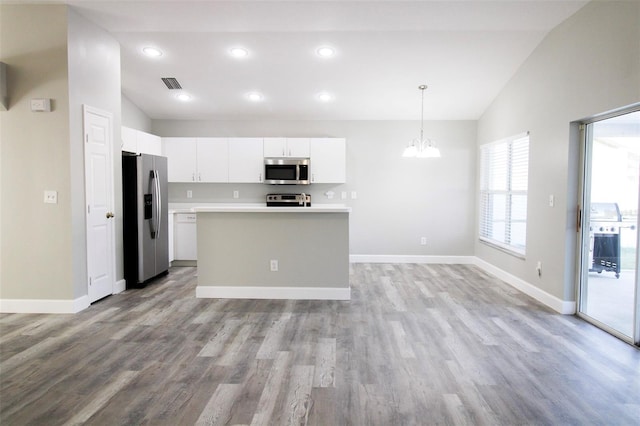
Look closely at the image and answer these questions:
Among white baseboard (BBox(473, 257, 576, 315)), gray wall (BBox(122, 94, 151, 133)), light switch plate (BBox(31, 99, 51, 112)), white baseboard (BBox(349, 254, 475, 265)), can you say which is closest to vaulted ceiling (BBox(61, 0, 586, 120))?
gray wall (BBox(122, 94, 151, 133))

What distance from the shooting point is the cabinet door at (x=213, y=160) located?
621 centimetres

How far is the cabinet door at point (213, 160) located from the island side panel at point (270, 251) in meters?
2.10

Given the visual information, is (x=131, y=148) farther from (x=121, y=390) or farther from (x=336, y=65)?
(x=121, y=390)

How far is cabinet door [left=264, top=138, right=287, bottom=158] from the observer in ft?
20.2

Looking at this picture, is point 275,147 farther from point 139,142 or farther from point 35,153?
point 35,153

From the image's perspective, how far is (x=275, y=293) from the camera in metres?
4.25

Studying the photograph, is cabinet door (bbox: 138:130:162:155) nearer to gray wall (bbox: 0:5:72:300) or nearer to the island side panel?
gray wall (bbox: 0:5:72:300)

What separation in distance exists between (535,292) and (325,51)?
3710 mm

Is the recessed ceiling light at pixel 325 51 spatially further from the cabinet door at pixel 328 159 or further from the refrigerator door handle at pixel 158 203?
the refrigerator door handle at pixel 158 203

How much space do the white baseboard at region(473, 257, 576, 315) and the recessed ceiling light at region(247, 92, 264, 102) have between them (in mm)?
4305

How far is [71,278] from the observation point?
12.0 feet

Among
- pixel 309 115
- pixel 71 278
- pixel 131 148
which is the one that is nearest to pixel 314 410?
pixel 71 278

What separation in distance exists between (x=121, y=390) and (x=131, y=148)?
395cm

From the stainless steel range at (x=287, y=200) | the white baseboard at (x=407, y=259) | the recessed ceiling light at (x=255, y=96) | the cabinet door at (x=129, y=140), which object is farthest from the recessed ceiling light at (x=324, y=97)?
the cabinet door at (x=129, y=140)
